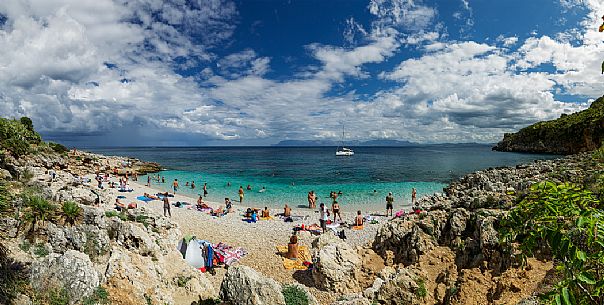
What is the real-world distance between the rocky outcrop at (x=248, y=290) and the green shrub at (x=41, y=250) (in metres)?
5.78

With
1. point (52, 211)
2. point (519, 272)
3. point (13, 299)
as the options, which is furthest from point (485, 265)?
point (52, 211)

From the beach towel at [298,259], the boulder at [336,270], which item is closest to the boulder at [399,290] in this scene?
the boulder at [336,270]

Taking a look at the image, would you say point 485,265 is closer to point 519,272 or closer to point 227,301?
point 519,272

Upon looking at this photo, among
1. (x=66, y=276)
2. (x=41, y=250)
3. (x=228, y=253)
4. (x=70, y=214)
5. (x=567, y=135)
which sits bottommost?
(x=228, y=253)

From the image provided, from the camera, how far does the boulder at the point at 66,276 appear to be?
779 cm

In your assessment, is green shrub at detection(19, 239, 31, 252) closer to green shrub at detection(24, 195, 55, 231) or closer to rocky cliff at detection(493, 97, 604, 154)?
green shrub at detection(24, 195, 55, 231)

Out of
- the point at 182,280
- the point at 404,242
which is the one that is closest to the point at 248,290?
the point at 182,280

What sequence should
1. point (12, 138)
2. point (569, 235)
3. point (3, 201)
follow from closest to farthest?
point (569, 235)
point (3, 201)
point (12, 138)

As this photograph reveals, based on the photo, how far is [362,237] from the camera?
19.7 metres

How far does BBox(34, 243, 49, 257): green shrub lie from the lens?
9242 mm

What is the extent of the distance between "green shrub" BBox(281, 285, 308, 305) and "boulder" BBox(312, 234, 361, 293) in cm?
260

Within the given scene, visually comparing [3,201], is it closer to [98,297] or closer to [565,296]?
[98,297]

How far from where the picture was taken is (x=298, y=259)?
1584cm

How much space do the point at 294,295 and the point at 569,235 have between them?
870 cm
